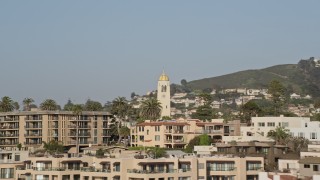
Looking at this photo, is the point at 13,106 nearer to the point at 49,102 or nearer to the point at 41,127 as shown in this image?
the point at 49,102

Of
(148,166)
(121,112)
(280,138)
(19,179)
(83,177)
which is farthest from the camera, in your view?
(121,112)

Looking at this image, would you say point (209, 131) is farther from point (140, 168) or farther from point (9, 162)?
point (140, 168)

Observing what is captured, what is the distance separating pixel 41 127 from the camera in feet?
417

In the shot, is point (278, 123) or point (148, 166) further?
point (278, 123)

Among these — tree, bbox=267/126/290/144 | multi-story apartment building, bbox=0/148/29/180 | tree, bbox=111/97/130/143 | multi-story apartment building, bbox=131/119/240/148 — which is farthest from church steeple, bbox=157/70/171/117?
multi-story apartment building, bbox=0/148/29/180

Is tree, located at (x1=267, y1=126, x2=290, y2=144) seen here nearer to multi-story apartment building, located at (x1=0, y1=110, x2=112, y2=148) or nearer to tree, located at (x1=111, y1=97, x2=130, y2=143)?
multi-story apartment building, located at (x1=0, y1=110, x2=112, y2=148)

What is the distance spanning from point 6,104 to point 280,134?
6912 cm

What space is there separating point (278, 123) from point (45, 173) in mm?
51926

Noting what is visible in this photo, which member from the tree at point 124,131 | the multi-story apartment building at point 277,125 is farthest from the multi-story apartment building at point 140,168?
the tree at point 124,131

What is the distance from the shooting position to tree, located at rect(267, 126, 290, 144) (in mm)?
100512

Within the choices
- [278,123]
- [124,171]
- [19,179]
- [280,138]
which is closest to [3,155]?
[19,179]

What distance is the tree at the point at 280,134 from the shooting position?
101 metres

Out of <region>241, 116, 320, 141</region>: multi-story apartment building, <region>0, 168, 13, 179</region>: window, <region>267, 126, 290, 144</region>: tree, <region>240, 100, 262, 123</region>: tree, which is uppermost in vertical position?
<region>240, 100, 262, 123</region>: tree

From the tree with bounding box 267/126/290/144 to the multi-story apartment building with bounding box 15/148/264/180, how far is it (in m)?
28.3
